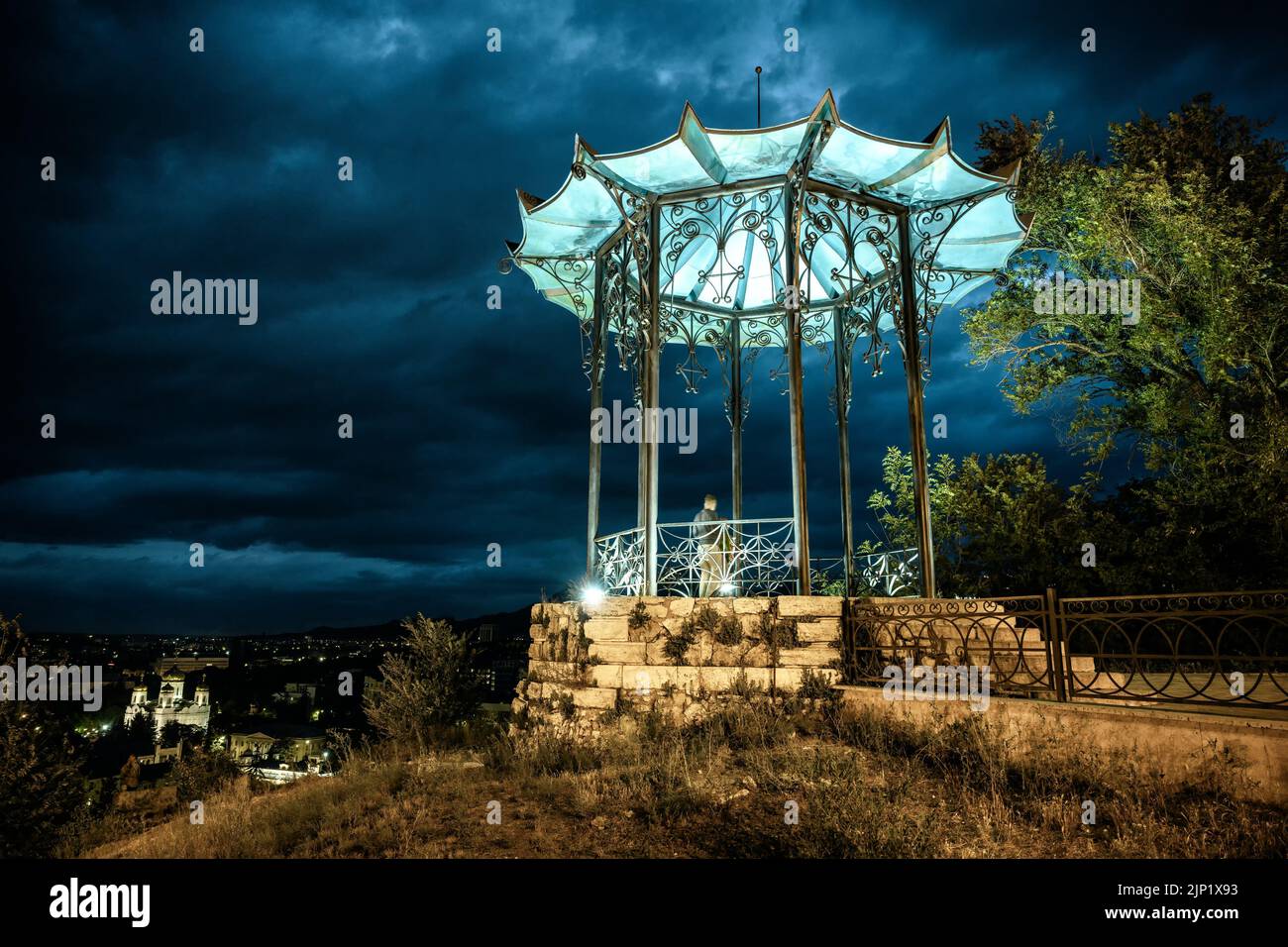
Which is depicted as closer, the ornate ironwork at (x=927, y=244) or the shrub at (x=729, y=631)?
the shrub at (x=729, y=631)

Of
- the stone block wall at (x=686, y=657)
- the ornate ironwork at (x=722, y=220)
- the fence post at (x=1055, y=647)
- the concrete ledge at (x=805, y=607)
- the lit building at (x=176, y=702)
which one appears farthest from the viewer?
the lit building at (x=176, y=702)

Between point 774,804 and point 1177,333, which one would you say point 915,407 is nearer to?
point 774,804

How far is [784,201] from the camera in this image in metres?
9.61

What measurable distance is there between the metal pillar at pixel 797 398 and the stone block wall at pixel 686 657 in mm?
678

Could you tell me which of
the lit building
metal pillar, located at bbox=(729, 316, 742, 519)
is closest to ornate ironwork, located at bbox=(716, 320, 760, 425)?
metal pillar, located at bbox=(729, 316, 742, 519)

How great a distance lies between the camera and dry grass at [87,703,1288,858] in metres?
4.63

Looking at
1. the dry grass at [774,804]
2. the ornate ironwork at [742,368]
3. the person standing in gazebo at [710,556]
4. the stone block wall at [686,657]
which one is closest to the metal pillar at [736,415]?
the ornate ironwork at [742,368]

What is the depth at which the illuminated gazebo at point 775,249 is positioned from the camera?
9133 mm

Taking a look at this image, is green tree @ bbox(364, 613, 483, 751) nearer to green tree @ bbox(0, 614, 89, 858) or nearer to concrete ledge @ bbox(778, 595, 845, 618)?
green tree @ bbox(0, 614, 89, 858)

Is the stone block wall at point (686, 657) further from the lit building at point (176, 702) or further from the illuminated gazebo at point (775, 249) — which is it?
the lit building at point (176, 702)

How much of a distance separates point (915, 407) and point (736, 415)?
4353 mm

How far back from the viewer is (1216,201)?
13.9m
